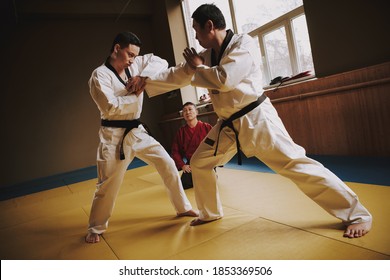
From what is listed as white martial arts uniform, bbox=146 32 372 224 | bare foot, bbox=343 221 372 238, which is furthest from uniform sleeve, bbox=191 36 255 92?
bare foot, bbox=343 221 372 238

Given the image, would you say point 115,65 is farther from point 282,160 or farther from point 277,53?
point 277,53

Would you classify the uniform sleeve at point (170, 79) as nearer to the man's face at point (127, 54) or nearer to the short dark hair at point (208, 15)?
the man's face at point (127, 54)

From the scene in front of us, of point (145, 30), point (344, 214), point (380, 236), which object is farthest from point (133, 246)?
point (145, 30)

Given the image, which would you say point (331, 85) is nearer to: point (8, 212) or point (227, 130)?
point (227, 130)

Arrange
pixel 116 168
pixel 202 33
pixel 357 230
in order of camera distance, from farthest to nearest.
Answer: pixel 116 168, pixel 202 33, pixel 357 230

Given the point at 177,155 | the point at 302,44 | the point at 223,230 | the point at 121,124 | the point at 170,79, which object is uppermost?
the point at 302,44

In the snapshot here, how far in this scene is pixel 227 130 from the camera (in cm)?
211

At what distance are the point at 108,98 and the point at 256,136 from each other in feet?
4.17

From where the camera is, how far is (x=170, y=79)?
7.87 feet

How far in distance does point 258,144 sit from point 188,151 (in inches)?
75.3

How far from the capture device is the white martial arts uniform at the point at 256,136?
5.83 ft

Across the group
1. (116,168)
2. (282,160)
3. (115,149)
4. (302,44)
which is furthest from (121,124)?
(302,44)

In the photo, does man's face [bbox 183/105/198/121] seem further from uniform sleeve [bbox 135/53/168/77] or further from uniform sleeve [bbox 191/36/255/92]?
uniform sleeve [bbox 191/36/255/92]

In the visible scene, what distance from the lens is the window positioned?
14.1ft
